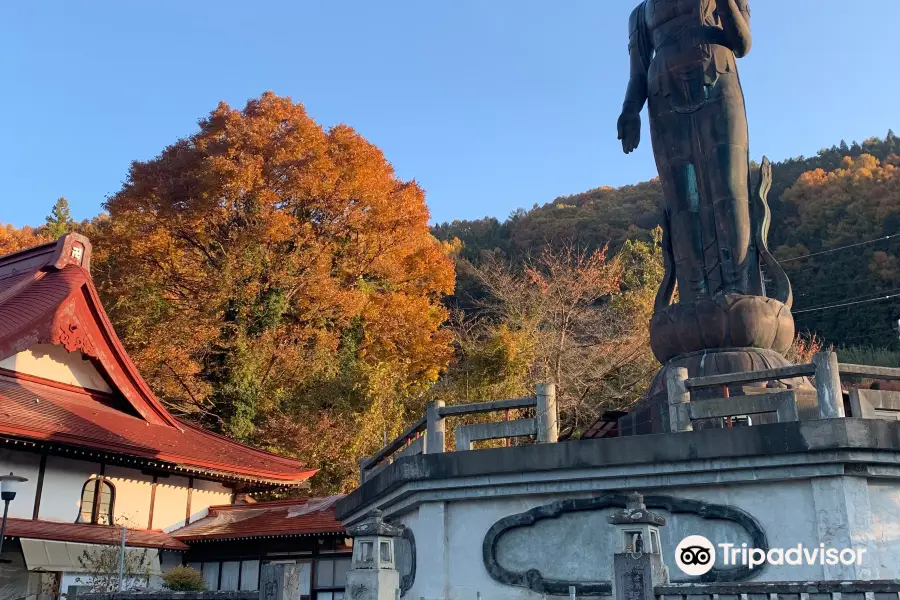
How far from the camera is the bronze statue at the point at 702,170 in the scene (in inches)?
484

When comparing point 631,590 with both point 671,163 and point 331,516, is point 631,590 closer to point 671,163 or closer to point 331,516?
point 671,163

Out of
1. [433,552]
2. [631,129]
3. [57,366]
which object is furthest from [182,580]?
[631,129]

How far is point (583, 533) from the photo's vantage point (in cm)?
888

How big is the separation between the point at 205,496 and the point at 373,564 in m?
12.8

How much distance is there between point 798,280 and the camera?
140 feet

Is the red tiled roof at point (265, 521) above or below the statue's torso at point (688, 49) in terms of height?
below

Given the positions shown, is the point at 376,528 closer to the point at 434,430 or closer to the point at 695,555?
the point at 434,430

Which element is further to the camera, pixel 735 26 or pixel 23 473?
pixel 23 473

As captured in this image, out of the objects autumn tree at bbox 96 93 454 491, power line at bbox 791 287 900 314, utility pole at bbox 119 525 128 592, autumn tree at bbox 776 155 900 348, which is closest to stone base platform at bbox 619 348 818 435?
utility pole at bbox 119 525 128 592

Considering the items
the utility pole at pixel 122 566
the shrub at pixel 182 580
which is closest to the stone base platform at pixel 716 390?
the shrub at pixel 182 580

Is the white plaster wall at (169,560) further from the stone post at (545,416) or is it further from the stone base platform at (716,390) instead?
the stone post at (545,416)

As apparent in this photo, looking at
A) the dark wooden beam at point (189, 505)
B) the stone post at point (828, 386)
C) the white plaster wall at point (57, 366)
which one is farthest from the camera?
the dark wooden beam at point (189, 505)

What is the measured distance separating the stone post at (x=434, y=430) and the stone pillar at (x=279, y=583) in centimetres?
220

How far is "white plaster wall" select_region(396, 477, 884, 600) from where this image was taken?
8023mm
